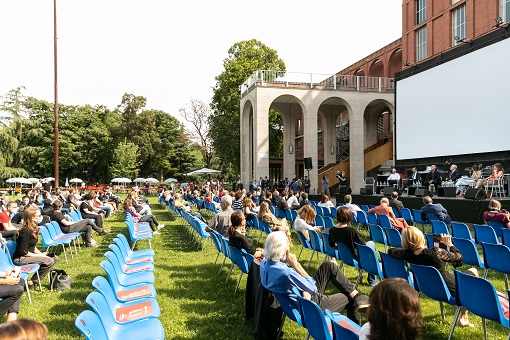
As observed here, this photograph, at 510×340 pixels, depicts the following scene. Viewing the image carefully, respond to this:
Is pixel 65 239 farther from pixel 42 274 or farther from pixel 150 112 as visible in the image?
pixel 150 112

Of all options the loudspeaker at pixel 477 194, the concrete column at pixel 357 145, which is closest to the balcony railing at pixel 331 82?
the concrete column at pixel 357 145

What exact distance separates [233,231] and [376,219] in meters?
4.45

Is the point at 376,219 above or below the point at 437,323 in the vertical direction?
above

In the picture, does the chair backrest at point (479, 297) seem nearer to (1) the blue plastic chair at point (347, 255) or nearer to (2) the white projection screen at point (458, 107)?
(1) the blue plastic chair at point (347, 255)

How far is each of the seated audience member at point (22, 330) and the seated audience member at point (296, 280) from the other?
243 cm

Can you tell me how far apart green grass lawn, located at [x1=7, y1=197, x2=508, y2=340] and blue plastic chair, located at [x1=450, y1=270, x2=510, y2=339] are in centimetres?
72

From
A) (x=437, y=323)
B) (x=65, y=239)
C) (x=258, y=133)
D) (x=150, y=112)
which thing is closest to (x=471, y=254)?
(x=437, y=323)

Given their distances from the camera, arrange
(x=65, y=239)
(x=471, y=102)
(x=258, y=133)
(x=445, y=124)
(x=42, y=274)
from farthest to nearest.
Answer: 1. (x=258, y=133)
2. (x=445, y=124)
3. (x=471, y=102)
4. (x=65, y=239)
5. (x=42, y=274)

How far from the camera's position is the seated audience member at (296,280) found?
3816 millimetres

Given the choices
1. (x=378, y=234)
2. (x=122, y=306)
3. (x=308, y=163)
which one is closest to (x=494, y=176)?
(x=378, y=234)

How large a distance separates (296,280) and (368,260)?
76.9 inches

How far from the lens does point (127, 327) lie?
3.65 meters

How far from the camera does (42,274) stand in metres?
6.33

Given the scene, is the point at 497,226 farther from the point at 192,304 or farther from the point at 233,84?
the point at 233,84
